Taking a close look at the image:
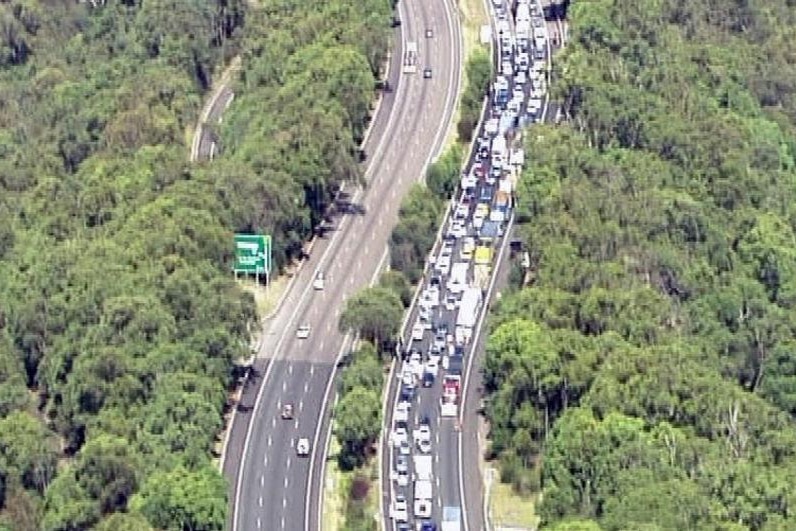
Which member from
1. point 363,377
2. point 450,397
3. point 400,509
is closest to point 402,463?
point 400,509

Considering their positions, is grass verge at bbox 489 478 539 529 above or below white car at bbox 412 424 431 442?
below

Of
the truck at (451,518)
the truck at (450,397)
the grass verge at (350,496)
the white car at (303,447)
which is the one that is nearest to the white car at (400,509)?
the grass verge at (350,496)

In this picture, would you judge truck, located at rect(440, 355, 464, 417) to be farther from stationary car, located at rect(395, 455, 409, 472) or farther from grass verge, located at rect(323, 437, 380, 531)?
grass verge, located at rect(323, 437, 380, 531)

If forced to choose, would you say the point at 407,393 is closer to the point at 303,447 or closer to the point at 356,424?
the point at 303,447

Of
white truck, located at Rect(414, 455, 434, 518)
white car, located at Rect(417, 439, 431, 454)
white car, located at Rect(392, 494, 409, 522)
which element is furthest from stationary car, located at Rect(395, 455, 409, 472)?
white car, located at Rect(392, 494, 409, 522)

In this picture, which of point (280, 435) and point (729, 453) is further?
point (280, 435)

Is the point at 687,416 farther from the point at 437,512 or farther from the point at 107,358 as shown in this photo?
the point at 107,358

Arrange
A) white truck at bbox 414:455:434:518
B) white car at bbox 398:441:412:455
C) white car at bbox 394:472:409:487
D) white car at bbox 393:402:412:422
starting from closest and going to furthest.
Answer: white truck at bbox 414:455:434:518 < white car at bbox 394:472:409:487 < white car at bbox 398:441:412:455 < white car at bbox 393:402:412:422

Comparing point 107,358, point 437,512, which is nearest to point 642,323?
point 437,512

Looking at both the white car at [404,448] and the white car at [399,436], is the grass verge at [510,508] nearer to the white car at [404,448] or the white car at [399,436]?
the white car at [404,448]
